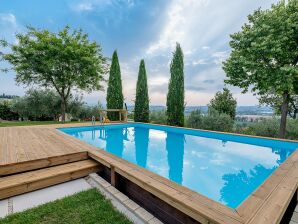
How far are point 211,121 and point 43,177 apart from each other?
9044 millimetres

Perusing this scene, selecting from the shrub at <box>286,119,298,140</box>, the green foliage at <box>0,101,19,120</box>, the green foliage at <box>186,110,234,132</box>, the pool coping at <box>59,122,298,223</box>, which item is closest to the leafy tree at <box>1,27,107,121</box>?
the green foliage at <box>0,101,19,120</box>

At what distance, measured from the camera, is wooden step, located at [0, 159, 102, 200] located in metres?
2.65

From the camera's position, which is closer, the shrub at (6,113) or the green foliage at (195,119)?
the green foliage at (195,119)

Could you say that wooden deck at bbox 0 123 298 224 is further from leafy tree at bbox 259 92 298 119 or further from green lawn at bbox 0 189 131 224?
leafy tree at bbox 259 92 298 119

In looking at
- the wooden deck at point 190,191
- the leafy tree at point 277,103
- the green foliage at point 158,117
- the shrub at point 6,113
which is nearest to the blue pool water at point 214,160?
the wooden deck at point 190,191

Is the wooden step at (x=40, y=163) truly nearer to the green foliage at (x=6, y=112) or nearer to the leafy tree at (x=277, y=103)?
the leafy tree at (x=277, y=103)

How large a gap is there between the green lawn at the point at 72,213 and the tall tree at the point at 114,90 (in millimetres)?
10630

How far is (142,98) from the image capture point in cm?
1295

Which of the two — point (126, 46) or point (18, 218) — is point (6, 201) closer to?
point (18, 218)

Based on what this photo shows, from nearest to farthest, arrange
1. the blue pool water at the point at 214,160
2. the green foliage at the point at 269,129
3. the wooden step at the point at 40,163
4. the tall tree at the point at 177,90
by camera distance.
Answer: the wooden step at the point at 40,163 → the blue pool water at the point at 214,160 → the green foliage at the point at 269,129 → the tall tree at the point at 177,90

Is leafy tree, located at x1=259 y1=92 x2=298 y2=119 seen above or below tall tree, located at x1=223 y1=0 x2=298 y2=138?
below

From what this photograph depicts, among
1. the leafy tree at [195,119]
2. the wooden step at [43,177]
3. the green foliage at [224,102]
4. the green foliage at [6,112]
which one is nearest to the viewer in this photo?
the wooden step at [43,177]

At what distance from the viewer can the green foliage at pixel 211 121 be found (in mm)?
9836

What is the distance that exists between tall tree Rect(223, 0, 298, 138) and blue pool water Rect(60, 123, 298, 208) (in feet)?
10.5
